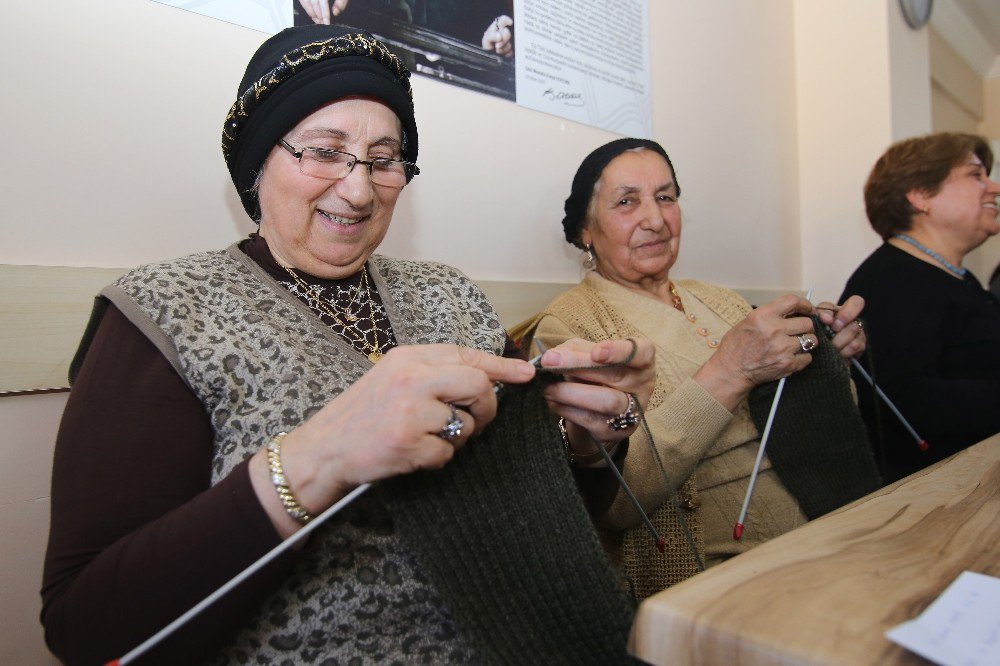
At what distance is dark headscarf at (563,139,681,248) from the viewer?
164 cm

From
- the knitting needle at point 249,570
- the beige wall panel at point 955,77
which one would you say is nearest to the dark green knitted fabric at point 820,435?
the knitting needle at point 249,570

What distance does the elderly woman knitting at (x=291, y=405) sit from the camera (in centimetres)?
65

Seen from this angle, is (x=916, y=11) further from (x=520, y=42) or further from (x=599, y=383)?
(x=599, y=383)

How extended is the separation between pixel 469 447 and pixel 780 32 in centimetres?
259

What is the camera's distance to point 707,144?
2.31 metres

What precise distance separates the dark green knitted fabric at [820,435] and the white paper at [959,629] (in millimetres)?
725

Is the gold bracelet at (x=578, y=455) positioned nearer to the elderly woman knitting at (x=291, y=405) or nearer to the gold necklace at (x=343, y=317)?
the elderly woman knitting at (x=291, y=405)

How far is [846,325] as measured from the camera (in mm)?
1414

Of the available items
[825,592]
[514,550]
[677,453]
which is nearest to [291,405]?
[514,550]

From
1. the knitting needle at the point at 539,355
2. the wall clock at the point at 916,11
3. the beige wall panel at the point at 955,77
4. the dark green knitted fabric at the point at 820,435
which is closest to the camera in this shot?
the knitting needle at the point at 539,355

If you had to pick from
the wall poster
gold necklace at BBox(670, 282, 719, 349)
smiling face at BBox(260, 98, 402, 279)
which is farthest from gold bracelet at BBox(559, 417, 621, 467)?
the wall poster

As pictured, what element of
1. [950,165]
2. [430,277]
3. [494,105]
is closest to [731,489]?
[430,277]

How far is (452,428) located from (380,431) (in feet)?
0.22

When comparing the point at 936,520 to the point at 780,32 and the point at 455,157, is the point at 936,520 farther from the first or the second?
the point at 780,32
